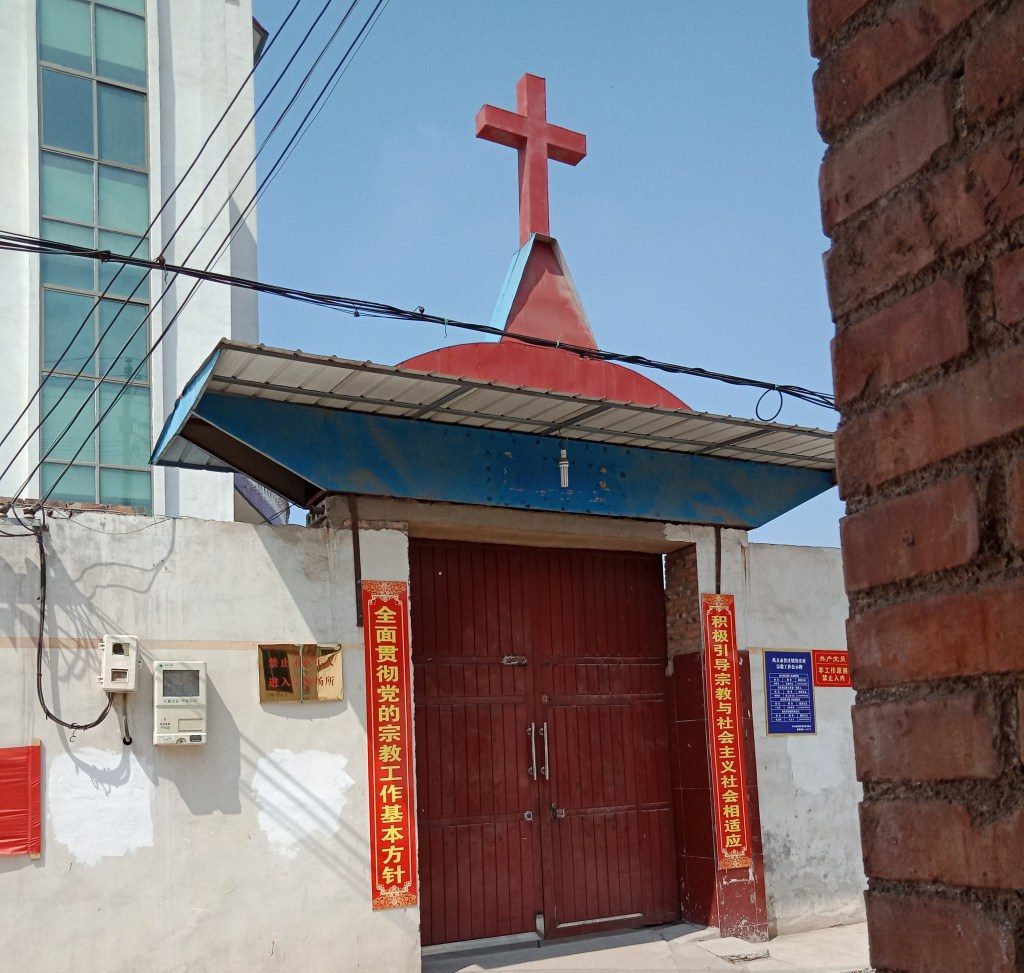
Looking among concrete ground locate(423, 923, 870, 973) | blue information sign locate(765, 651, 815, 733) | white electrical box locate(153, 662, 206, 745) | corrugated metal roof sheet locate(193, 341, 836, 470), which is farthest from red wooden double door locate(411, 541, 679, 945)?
white electrical box locate(153, 662, 206, 745)

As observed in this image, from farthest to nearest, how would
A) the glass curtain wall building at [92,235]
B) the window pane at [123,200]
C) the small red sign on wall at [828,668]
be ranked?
the window pane at [123,200], the glass curtain wall building at [92,235], the small red sign on wall at [828,668]

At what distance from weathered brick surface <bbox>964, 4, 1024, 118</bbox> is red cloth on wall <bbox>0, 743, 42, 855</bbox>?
688 centimetres

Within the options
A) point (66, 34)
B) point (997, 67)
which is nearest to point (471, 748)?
point (997, 67)

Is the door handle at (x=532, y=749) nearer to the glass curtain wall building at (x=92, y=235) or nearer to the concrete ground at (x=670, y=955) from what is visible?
the concrete ground at (x=670, y=955)

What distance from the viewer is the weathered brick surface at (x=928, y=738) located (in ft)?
3.97

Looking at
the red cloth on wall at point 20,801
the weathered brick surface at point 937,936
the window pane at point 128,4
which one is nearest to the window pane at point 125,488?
the window pane at point 128,4

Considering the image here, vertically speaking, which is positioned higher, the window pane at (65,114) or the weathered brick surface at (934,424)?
the window pane at (65,114)

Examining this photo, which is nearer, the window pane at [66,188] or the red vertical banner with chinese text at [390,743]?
the red vertical banner with chinese text at [390,743]

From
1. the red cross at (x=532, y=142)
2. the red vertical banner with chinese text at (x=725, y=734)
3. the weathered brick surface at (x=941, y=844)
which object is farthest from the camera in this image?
the red cross at (x=532, y=142)

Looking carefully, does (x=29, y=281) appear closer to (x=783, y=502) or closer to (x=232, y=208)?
(x=232, y=208)

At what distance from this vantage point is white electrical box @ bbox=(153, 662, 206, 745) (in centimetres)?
726

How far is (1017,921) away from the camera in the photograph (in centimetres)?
117

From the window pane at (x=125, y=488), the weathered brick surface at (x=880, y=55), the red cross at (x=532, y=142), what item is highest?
the red cross at (x=532, y=142)

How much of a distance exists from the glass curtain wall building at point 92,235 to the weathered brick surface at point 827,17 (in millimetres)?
15878
